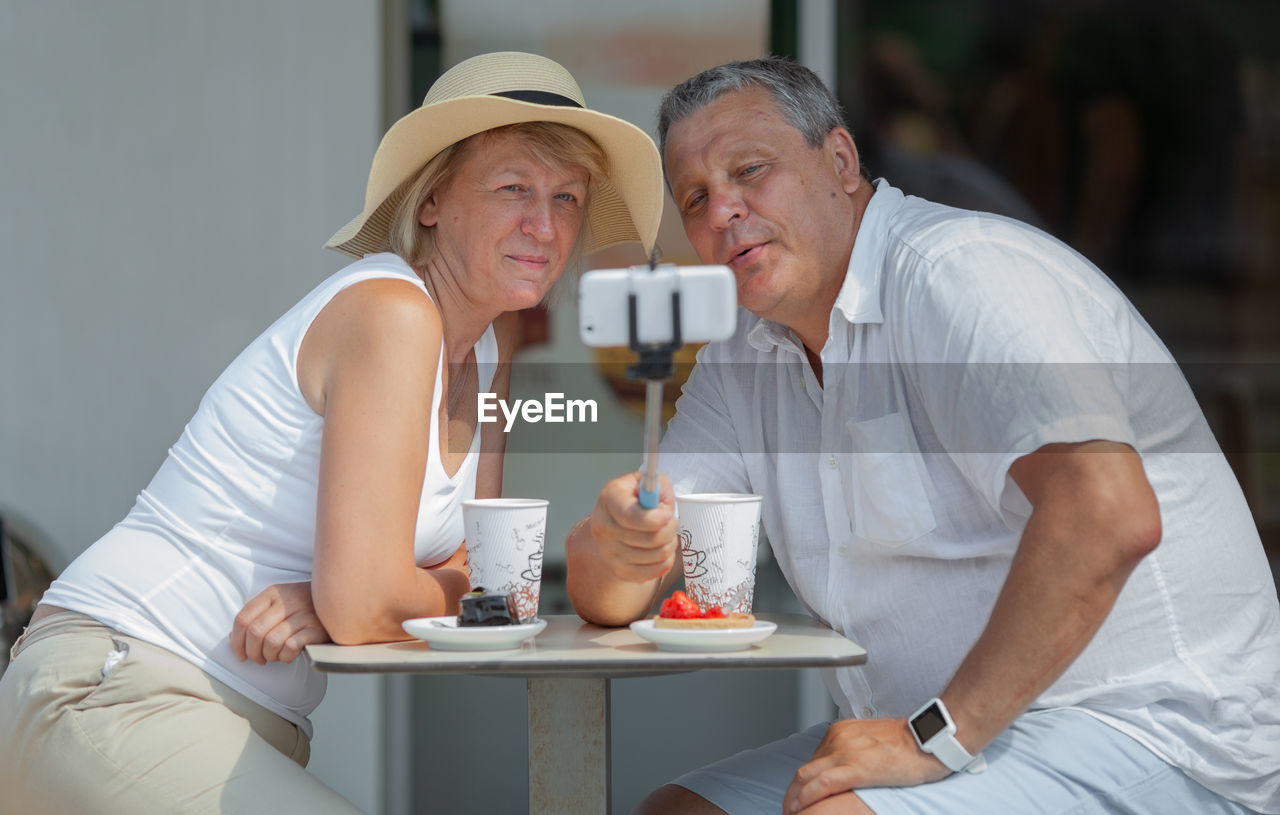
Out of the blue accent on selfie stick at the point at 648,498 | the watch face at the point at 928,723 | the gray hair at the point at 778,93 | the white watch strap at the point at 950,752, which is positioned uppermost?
the gray hair at the point at 778,93

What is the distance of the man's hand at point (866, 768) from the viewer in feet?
5.36

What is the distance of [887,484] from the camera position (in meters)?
1.95

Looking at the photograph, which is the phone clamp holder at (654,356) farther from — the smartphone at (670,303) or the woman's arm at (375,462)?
the woman's arm at (375,462)

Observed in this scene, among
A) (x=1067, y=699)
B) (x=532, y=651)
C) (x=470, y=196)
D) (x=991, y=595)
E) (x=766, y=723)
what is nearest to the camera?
(x=532, y=651)

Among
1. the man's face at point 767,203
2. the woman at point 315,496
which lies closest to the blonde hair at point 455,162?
the woman at point 315,496

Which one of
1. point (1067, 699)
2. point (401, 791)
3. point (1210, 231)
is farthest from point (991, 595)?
point (1210, 231)

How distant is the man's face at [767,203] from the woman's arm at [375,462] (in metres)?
0.60

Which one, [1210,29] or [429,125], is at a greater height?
[1210,29]

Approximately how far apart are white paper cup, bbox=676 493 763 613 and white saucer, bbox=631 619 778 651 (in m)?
0.17

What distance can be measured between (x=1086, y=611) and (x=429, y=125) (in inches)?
48.8

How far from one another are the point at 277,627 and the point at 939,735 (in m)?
0.93

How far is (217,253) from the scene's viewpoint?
12.1ft

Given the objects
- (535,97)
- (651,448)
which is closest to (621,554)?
(651,448)

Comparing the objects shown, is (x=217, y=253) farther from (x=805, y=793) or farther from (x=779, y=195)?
(x=805, y=793)
